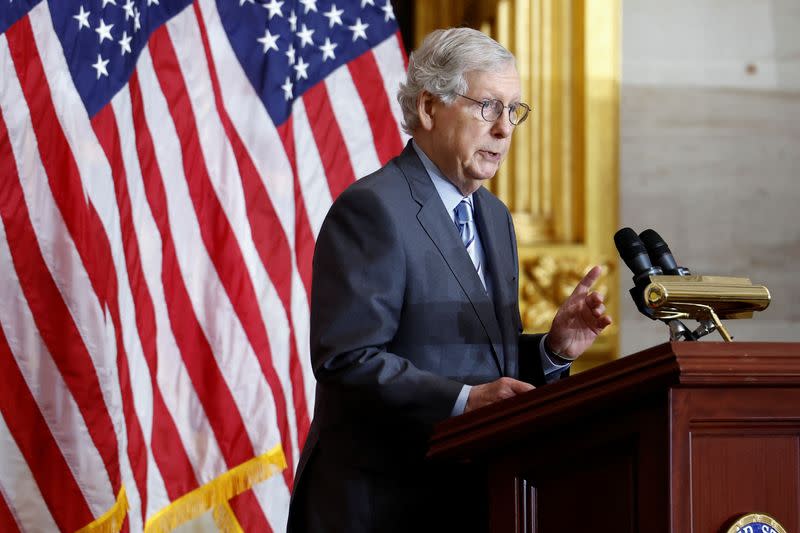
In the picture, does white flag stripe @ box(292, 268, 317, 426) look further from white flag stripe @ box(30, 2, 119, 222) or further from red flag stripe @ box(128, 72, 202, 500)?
white flag stripe @ box(30, 2, 119, 222)

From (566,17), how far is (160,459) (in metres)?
2.39

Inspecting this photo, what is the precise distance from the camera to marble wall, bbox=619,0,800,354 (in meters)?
4.91

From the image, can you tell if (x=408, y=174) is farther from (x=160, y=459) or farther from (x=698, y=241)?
(x=698, y=241)

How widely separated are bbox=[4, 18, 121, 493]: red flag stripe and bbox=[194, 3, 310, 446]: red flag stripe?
1.81ft

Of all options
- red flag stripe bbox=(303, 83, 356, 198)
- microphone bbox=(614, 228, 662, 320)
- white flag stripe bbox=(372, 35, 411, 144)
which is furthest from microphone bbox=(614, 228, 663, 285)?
white flag stripe bbox=(372, 35, 411, 144)

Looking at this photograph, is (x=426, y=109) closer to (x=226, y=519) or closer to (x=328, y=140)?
(x=328, y=140)

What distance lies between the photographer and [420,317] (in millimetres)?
2314

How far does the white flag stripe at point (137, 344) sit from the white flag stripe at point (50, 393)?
0.62ft

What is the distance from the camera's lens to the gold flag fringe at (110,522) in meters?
3.72

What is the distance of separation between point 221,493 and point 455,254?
1904 mm

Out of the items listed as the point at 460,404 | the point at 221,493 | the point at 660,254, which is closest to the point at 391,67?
the point at 221,493

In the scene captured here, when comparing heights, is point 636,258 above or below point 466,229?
below

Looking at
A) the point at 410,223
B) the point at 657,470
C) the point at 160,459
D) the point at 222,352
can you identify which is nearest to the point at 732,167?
the point at 222,352

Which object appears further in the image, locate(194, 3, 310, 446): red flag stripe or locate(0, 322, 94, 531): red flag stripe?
locate(194, 3, 310, 446): red flag stripe
